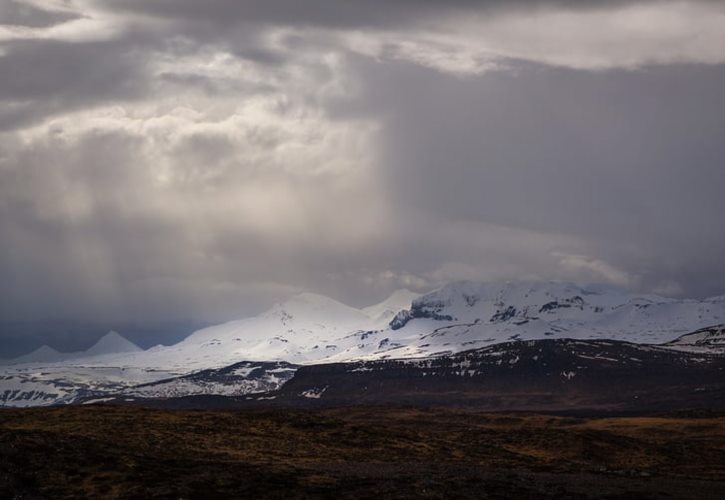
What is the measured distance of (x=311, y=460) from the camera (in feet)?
278

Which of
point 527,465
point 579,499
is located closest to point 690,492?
point 579,499

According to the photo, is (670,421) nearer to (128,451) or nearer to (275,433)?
(275,433)

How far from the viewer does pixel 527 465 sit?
9069cm

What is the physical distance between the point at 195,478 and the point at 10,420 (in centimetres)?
4044

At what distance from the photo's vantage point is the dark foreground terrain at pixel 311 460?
65125 millimetres

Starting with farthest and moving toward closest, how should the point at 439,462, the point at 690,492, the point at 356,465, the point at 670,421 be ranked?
the point at 670,421 < the point at 439,462 < the point at 356,465 < the point at 690,492

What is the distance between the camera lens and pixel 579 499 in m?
64.9

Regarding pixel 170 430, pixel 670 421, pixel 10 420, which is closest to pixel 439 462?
pixel 170 430

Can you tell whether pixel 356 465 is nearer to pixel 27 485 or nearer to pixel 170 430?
pixel 170 430

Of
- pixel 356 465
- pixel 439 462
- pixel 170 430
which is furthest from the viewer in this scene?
pixel 170 430

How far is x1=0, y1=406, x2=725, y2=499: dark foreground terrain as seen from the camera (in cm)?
6512

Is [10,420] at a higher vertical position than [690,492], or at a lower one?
higher

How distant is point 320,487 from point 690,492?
2806 centimetres

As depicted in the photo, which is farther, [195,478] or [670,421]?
[670,421]
